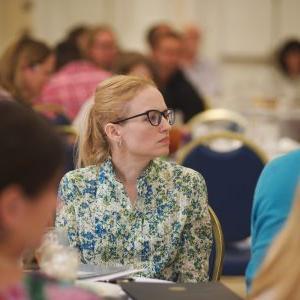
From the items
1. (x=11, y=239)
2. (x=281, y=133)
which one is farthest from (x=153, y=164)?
(x=281, y=133)

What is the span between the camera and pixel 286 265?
5.47 ft

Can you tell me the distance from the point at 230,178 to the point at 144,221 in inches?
66.9

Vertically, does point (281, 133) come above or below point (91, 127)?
below

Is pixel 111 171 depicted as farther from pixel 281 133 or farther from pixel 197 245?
pixel 281 133

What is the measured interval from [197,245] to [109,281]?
54 centimetres

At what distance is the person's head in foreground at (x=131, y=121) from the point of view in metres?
2.90

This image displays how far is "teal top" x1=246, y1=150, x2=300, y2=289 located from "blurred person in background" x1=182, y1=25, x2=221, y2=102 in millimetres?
7393

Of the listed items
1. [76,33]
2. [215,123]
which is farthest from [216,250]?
[76,33]

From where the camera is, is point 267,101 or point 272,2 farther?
point 272,2

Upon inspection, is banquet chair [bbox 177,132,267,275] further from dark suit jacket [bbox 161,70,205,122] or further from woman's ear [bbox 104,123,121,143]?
dark suit jacket [bbox 161,70,205,122]

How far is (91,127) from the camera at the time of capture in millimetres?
3014

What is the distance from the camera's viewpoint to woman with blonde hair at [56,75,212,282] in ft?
9.05

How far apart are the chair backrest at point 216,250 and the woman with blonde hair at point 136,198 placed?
65 mm

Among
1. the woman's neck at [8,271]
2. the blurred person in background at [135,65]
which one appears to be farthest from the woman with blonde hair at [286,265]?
the blurred person in background at [135,65]
